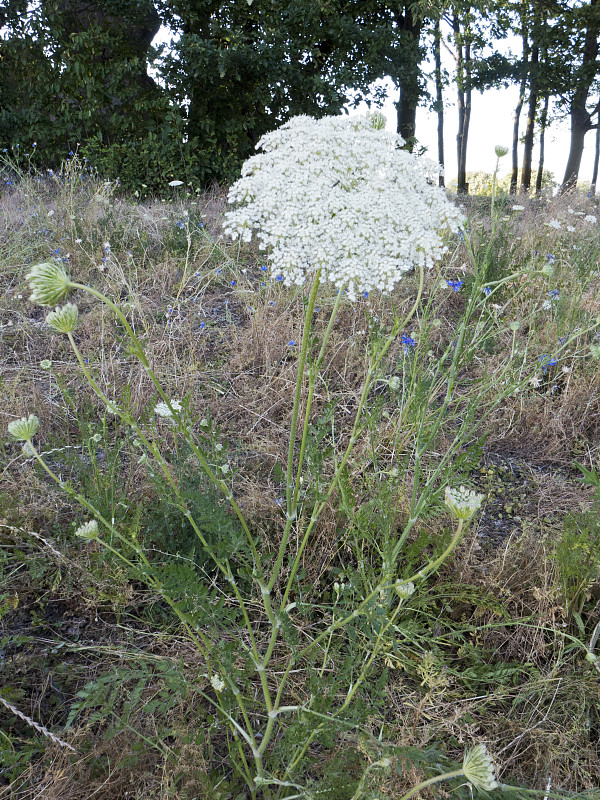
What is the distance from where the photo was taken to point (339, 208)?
1.53 metres

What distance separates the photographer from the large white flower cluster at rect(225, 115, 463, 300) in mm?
1517

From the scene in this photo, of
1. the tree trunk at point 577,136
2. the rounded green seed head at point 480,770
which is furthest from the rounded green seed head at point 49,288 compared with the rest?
the tree trunk at point 577,136

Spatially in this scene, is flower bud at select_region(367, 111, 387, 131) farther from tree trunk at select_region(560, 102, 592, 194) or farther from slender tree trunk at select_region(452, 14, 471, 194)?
tree trunk at select_region(560, 102, 592, 194)

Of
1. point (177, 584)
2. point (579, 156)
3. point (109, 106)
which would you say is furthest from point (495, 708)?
point (579, 156)

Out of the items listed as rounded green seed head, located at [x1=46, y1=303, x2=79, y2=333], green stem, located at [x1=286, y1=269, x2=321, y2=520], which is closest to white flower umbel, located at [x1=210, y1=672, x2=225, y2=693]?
green stem, located at [x1=286, y1=269, x2=321, y2=520]

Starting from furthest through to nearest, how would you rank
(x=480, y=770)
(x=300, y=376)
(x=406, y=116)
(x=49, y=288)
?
(x=406, y=116)
(x=300, y=376)
(x=49, y=288)
(x=480, y=770)

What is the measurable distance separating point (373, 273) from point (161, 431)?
5.94 ft

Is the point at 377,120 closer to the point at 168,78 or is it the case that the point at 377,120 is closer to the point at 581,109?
the point at 168,78

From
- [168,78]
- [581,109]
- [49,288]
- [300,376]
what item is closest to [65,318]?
[49,288]

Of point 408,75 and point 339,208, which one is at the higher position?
point 408,75

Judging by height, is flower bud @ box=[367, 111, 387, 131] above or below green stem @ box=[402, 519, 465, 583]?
above

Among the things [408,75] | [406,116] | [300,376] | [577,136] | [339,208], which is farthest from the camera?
[577,136]

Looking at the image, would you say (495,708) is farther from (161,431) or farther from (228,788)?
(161,431)

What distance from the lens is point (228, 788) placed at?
58.2 inches
